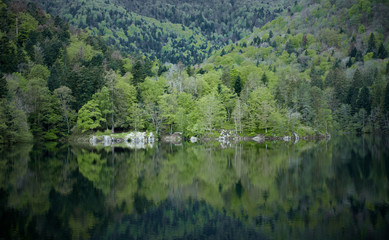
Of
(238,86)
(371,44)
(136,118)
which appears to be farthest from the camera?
(371,44)

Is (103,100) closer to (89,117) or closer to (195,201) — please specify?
(89,117)

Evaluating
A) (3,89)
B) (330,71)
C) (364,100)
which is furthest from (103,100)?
(330,71)

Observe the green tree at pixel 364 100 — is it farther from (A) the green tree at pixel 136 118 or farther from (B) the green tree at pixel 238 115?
(A) the green tree at pixel 136 118

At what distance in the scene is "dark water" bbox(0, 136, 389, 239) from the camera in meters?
17.5

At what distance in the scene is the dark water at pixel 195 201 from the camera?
17531mm

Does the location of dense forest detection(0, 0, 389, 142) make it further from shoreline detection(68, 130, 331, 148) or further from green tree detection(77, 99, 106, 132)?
shoreline detection(68, 130, 331, 148)

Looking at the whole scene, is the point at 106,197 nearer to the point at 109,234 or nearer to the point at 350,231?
the point at 109,234

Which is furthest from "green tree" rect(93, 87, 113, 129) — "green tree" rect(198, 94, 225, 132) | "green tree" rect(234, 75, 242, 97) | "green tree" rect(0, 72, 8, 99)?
"green tree" rect(234, 75, 242, 97)

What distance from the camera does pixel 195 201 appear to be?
23.4 metres

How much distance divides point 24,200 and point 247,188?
52.7 ft

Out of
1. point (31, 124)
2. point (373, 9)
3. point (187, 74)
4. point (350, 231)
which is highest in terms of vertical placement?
point (373, 9)

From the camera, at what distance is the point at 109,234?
17.1 m

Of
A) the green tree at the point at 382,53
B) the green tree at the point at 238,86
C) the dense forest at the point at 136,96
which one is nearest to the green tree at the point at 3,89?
the dense forest at the point at 136,96

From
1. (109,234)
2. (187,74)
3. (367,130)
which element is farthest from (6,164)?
(367,130)
